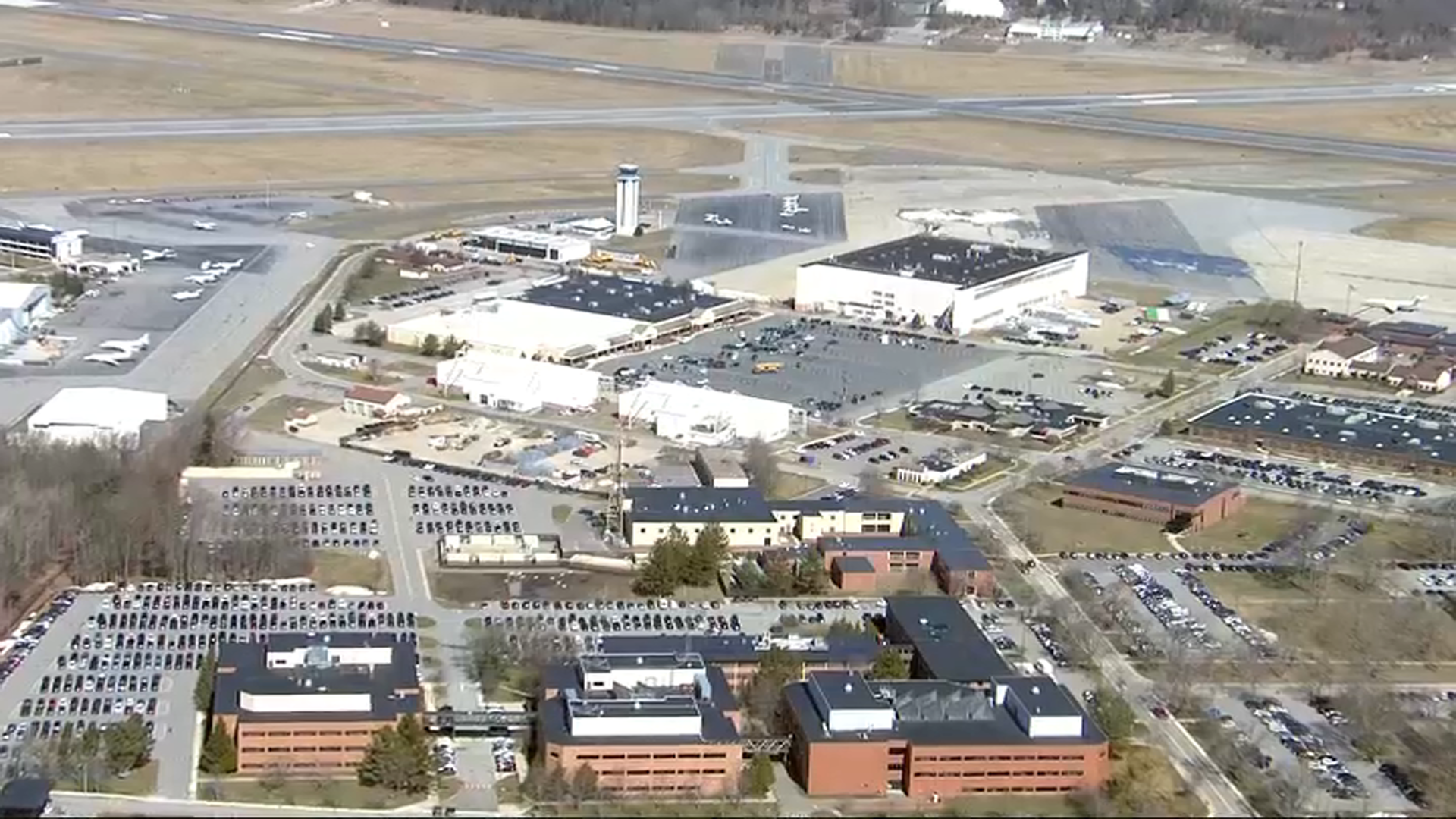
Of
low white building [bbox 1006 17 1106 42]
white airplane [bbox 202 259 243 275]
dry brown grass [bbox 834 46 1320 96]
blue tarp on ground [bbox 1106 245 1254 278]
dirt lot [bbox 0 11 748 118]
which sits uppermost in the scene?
low white building [bbox 1006 17 1106 42]

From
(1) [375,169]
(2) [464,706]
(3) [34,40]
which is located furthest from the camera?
(3) [34,40]

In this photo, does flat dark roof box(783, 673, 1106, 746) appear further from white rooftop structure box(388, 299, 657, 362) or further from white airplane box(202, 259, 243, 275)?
white airplane box(202, 259, 243, 275)

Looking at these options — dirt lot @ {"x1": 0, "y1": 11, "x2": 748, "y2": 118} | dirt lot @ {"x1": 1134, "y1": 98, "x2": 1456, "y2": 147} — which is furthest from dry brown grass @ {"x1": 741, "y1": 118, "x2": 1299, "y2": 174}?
dirt lot @ {"x1": 0, "y1": 11, "x2": 748, "y2": 118}

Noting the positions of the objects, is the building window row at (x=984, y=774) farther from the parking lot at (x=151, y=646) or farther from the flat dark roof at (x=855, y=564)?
the parking lot at (x=151, y=646)

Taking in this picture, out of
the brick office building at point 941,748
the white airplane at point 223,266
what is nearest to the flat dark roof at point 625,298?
the white airplane at point 223,266

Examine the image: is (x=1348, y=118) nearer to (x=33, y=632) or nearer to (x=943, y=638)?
(x=943, y=638)

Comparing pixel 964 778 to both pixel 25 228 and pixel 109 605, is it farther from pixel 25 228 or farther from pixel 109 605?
pixel 25 228

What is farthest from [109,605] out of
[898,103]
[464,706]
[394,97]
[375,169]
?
[898,103]
